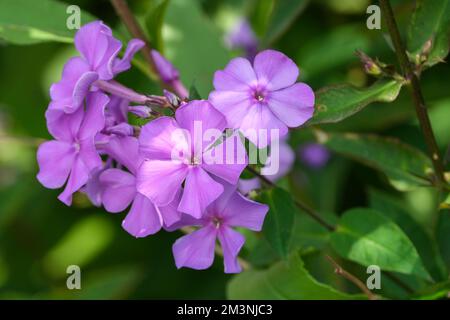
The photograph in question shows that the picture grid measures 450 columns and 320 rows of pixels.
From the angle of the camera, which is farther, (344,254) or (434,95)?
(434,95)

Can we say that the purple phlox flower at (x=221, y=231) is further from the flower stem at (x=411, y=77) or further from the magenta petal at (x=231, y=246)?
the flower stem at (x=411, y=77)

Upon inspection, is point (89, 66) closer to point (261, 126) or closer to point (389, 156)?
point (261, 126)

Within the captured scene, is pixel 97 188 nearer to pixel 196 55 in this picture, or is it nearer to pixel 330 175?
pixel 196 55

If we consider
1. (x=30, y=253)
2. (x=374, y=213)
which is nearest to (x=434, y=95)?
(x=374, y=213)

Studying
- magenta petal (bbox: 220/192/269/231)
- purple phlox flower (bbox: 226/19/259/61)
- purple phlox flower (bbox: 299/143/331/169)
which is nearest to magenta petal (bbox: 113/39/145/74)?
magenta petal (bbox: 220/192/269/231)

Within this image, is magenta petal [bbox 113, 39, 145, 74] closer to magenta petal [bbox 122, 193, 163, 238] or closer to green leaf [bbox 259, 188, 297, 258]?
magenta petal [bbox 122, 193, 163, 238]

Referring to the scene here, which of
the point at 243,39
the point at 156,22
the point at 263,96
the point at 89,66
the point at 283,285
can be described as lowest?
the point at 283,285

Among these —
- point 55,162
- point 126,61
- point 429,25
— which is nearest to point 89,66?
point 126,61
